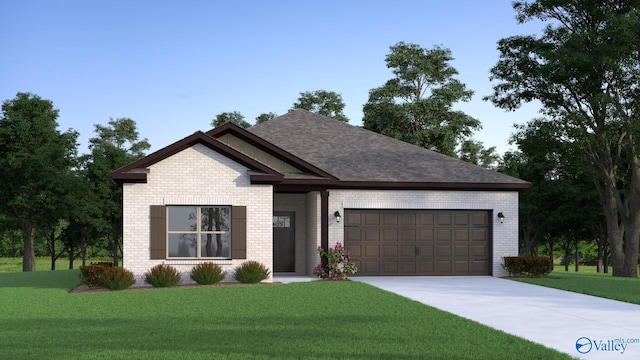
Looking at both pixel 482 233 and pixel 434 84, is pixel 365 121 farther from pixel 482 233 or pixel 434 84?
pixel 482 233

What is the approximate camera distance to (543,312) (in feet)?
46.8

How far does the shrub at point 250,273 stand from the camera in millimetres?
21125

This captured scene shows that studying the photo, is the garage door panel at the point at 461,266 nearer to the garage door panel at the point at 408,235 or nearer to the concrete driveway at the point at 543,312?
the garage door panel at the point at 408,235

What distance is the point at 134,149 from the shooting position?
167 feet

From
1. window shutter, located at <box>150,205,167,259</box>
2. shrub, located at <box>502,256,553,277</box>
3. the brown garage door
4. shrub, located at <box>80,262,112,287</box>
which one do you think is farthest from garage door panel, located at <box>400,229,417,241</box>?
shrub, located at <box>80,262,112,287</box>

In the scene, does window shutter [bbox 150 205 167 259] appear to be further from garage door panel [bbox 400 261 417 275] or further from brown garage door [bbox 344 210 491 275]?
garage door panel [bbox 400 261 417 275]

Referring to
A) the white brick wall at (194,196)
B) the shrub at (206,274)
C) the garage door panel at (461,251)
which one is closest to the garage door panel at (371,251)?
the garage door panel at (461,251)

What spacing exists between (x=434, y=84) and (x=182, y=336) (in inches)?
1553

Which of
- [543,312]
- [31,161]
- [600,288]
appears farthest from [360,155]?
[31,161]

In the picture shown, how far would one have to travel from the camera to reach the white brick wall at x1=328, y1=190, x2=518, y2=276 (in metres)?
24.7

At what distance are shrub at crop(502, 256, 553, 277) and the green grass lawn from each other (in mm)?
8916

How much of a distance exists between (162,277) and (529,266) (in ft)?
42.0

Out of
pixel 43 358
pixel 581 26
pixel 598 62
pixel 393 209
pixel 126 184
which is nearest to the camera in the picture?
pixel 43 358

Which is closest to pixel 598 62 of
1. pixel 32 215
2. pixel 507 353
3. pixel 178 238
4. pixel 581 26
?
pixel 581 26
